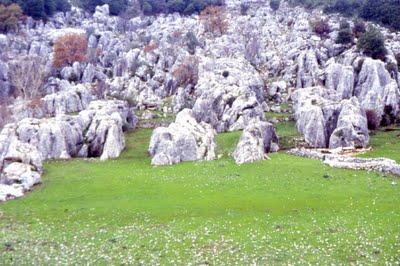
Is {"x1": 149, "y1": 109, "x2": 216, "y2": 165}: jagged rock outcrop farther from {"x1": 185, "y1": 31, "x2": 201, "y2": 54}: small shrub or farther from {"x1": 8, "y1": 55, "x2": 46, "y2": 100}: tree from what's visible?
{"x1": 185, "y1": 31, "x2": 201, "y2": 54}: small shrub

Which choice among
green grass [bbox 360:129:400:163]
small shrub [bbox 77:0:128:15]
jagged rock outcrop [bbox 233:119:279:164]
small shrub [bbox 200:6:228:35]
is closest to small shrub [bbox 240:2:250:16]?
small shrub [bbox 200:6:228:35]

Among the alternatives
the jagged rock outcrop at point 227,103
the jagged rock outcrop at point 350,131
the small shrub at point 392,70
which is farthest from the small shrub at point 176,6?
the jagged rock outcrop at point 350,131

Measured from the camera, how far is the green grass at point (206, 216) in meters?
28.7

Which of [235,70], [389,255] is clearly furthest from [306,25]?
[389,255]

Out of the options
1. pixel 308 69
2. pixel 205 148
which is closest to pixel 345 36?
pixel 308 69

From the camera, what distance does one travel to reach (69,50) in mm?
134250

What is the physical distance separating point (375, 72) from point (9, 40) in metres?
108

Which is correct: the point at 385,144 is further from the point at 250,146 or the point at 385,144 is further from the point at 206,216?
the point at 206,216

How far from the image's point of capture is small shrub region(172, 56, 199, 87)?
11706cm

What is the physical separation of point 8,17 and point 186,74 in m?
70.1

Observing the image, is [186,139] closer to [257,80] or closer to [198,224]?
[198,224]

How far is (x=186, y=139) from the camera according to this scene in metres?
61.2

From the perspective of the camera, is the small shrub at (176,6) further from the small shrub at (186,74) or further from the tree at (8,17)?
the small shrub at (186,74)

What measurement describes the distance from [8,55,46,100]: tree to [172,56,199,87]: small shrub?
105ft
